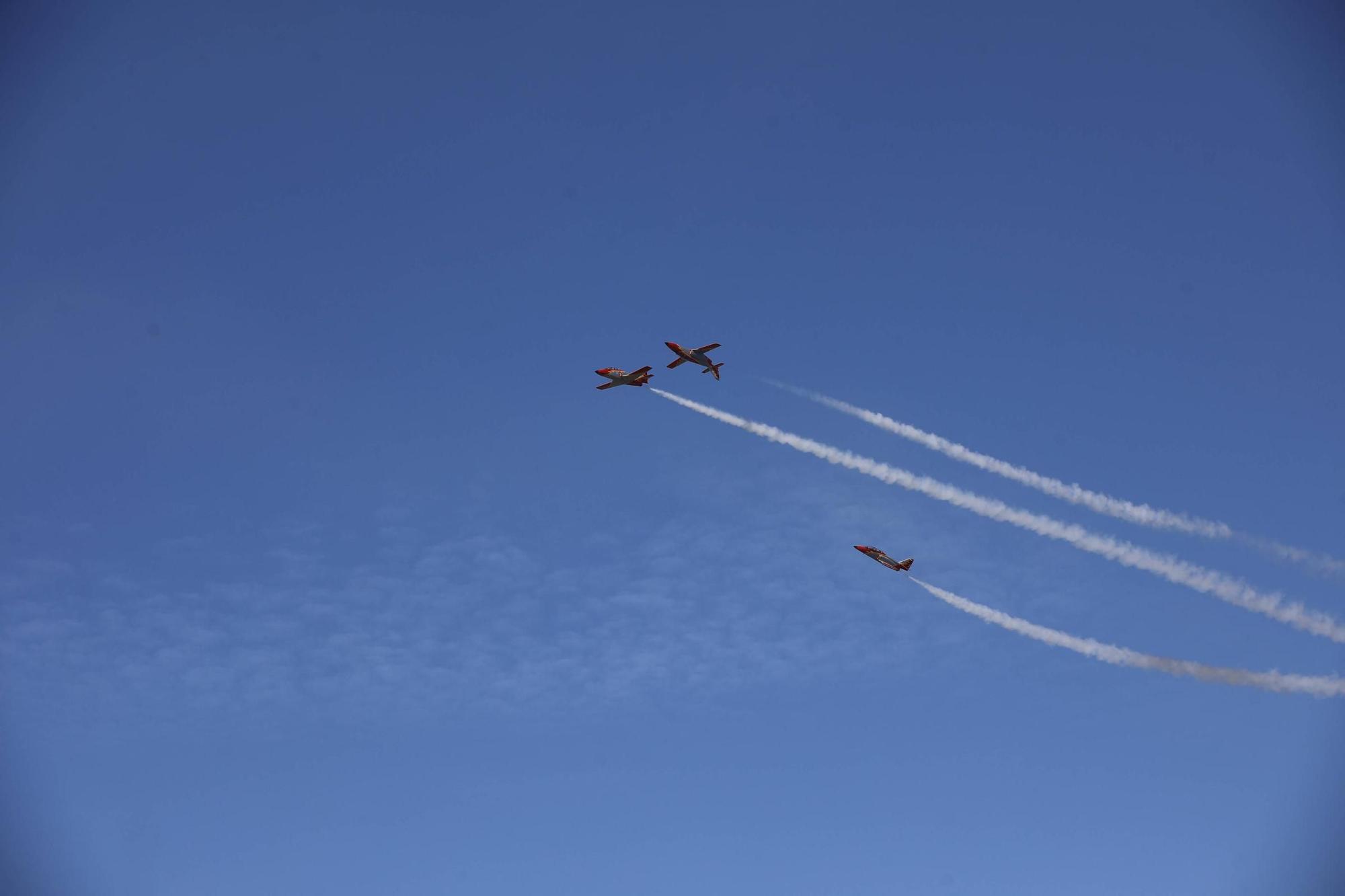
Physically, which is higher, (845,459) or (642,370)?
(642,370)

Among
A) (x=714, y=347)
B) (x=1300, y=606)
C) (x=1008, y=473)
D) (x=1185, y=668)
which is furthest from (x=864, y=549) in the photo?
(x=1300, y=606)

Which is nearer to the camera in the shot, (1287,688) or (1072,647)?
(1287,688)

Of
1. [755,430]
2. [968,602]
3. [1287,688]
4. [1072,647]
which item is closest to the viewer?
[1287,688]

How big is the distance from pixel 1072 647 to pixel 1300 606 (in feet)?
68.9

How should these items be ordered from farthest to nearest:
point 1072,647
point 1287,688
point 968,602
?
point 968,602
point 1072,647
point 1287,688

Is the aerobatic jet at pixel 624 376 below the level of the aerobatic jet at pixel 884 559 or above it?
above

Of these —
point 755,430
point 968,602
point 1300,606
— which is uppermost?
point 755,430

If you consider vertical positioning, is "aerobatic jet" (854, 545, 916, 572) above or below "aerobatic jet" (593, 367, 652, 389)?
below

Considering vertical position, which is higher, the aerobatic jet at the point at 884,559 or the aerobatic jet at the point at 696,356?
the aerobatic jet at the point at 696,356

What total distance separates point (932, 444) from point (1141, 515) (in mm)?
22888

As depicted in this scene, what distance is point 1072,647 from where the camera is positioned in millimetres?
113750

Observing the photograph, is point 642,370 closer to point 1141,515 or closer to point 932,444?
point 932,444

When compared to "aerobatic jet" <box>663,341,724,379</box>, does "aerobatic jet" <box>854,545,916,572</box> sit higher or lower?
lower

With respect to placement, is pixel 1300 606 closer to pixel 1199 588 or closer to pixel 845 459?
pixel 1199 588
